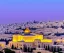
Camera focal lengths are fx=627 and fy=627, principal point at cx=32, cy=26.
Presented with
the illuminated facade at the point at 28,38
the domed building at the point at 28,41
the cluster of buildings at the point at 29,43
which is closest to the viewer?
the cluster of buildings at the point at 29,43

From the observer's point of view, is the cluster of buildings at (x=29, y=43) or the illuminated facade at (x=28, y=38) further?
the illuminated facade at (x=28, y=38)

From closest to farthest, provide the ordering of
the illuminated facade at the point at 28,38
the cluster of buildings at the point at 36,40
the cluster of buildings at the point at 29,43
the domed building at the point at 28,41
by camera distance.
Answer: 1. the cluster of buildings at the point at 36,40
2. the cluster of buildings at the point at 29,43
3. the domed building at the point at 28,41
4. the illuminated facade at the point at 28,38

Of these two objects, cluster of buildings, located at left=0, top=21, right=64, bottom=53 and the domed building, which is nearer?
cluster of buildings, located at left=0, top=21, right=64, bottom=53

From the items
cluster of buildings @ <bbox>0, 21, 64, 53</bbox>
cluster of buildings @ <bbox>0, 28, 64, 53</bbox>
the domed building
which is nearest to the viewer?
cluster of buildings @ <bbox>0, 21, 64, 53</bbox>

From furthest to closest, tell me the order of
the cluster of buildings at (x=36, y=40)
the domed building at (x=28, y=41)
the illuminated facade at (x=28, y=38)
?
the illuminated facade at (x=28, y=38), the domed building at (x=28, y=41), the cluster of buildings at (x=36, y=40)

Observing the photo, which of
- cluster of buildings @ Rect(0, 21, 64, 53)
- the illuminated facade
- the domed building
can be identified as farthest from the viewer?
the illuminated facade

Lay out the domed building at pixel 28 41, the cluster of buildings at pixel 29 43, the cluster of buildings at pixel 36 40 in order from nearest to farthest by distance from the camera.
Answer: the cluster of buildings at pixel 36 40
the cluster of buildings at pixel 29 43
the domed building at pixel 28 41

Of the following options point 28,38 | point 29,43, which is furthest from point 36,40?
point 28,38

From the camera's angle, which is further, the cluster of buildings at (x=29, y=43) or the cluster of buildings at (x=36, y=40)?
the cluster of buildings at (x=29, y=43)

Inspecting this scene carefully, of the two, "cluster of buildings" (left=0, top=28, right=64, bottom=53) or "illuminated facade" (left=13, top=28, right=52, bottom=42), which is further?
"illuminated facade" (left=13, top=28, right=52, bottom=42)

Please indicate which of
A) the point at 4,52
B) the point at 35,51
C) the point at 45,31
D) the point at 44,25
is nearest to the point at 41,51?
the point at 35,51

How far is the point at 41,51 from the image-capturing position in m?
33.3

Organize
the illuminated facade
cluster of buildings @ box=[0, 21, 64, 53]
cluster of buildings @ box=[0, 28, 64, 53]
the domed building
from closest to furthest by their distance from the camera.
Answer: cluster of buildings @ box=[0, 21, 64, 53] → cluster of buildings @ box=[0, 28, 64, 53] → the domed building → the illuminated facade

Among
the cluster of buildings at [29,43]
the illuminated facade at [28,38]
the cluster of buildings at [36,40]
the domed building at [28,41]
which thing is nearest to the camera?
the cluster of buildings at [36,40]
